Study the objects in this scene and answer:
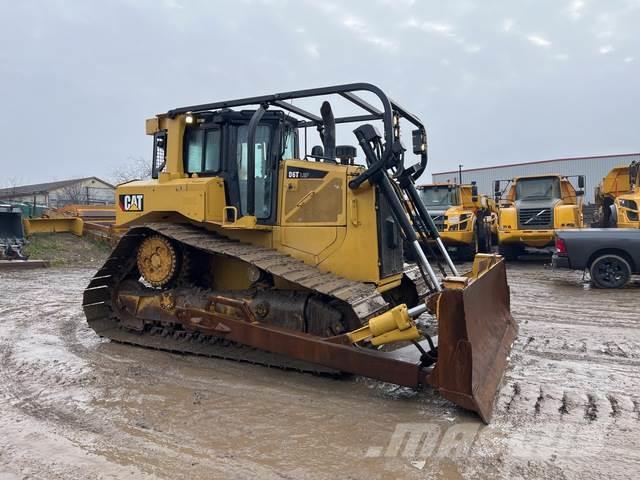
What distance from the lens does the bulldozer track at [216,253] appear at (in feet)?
15.7

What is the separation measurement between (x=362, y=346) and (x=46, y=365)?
3.24 meters

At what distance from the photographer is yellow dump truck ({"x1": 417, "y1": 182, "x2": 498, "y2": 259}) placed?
50.1 ft

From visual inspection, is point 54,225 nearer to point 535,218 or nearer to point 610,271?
point 535,218

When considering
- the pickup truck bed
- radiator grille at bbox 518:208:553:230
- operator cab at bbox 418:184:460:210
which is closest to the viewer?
the pickup truck bed

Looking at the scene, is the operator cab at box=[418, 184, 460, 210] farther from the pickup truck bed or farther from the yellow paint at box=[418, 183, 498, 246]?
the pickup truck bed

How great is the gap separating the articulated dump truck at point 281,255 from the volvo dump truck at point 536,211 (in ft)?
28.9

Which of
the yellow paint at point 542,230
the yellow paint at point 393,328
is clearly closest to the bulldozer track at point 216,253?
the yellow paint at point 393,328

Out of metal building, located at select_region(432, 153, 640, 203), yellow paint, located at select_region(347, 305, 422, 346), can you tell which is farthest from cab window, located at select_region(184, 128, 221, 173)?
metal building, located at select_region(432, 153, 640, 203)

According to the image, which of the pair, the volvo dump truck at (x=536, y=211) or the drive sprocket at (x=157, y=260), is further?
the volvo dump truck at (x=536, y=211)

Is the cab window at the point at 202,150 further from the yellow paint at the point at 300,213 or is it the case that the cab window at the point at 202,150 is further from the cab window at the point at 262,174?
the cab window at the point at 262,174

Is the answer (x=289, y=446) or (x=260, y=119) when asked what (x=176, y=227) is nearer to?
(x=260, y=119)

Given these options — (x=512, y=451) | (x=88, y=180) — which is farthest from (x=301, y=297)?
(x=88, y=180)

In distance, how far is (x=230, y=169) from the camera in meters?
5.80

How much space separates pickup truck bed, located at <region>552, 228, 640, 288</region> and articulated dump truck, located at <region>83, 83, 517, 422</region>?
4.86 metres
